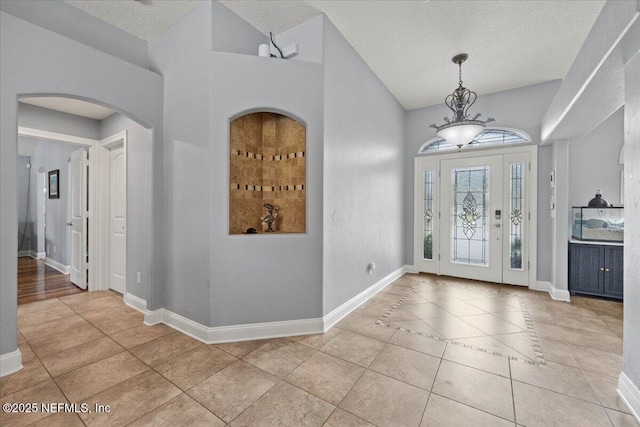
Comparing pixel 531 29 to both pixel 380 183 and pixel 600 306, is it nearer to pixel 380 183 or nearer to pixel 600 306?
pixel 380 183

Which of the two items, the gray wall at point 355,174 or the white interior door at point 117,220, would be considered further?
the white interior door at point 117,220

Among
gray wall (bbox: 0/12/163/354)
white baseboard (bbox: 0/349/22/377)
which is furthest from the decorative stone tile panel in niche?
white baseboard (bbox: 0/349/22/377)

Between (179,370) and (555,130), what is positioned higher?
(555,130)

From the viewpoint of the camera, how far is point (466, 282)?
4.56 meters

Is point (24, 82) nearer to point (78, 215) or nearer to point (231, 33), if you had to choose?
point (231, 33)

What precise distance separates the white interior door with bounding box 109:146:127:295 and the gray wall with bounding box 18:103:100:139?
46 cm

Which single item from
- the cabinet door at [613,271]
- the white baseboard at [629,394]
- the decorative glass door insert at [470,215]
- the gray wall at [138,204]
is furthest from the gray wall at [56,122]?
the cabinet door at [613,271]

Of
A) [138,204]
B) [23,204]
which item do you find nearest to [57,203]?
[23,204]

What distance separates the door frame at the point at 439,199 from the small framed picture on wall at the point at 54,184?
6927 millimetres

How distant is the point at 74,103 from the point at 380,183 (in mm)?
4349

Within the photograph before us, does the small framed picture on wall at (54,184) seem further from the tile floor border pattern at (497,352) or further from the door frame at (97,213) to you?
the tile floor border pattern at (497,352)

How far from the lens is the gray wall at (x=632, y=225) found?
1.68 meters

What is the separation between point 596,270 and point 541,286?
68 cm

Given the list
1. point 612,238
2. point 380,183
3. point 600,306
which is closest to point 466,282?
point 600,306
